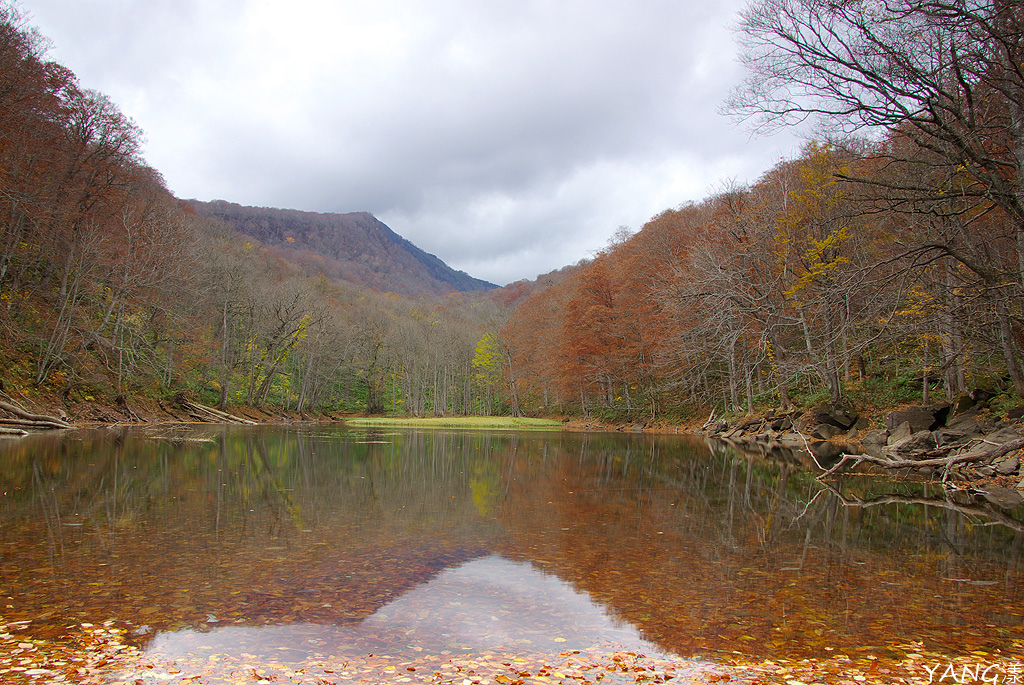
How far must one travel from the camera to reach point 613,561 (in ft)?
19.3

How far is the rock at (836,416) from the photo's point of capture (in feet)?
75.9

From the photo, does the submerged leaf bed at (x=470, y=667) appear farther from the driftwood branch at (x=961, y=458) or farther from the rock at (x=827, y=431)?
the rock at (x=827, y=431)

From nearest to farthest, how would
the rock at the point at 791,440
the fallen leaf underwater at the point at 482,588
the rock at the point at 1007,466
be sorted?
the fallen leaf underwater at the point at 482,588 → the rock at the point at 1007,466 → the rock at the point at 791,440

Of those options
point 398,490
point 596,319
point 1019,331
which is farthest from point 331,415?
point 1019,331

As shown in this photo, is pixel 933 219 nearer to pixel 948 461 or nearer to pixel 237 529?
pixel 948 461

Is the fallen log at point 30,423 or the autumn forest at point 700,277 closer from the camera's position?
the autumn forest at point 700,277

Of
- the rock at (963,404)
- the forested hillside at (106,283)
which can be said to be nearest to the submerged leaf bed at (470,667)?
the rock at (963,404)

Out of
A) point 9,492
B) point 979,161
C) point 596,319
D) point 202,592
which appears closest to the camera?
point 202,592

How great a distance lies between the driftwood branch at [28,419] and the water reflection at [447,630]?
63.4 feet

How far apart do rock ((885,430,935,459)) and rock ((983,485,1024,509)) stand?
3557 mm

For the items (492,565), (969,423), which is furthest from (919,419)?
(492,565)

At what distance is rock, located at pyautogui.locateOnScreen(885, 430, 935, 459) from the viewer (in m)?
15.0

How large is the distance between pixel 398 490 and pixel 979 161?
11.4m

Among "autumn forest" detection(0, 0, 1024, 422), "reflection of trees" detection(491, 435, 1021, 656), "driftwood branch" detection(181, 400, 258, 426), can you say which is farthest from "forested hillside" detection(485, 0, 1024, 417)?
"driftwood branch" detection(181, 400, 258, 426)
